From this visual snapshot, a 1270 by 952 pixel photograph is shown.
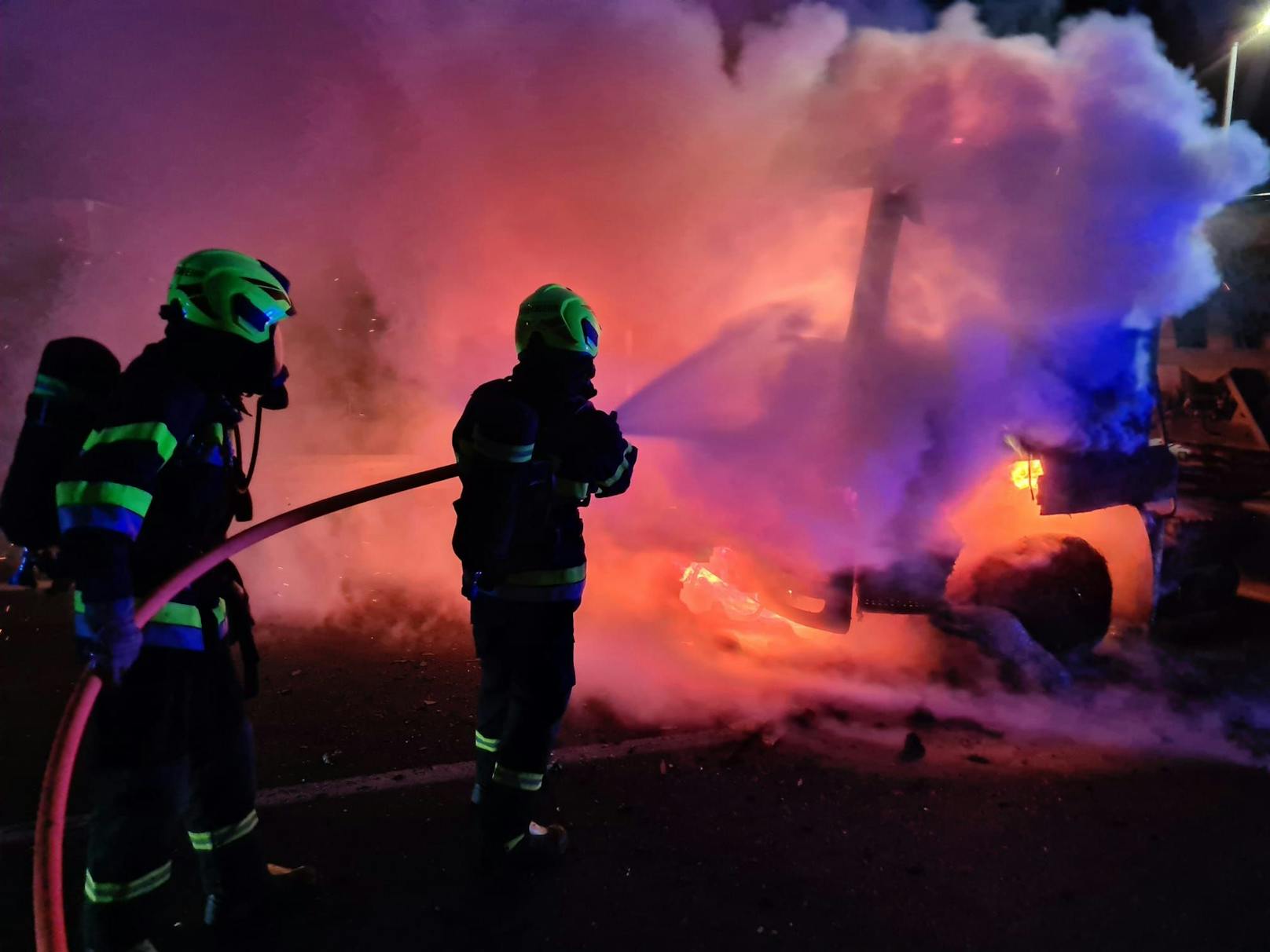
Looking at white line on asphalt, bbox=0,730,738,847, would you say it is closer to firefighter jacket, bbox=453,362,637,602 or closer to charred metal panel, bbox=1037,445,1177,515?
firefighter jacket, bbox=453,362,637,602

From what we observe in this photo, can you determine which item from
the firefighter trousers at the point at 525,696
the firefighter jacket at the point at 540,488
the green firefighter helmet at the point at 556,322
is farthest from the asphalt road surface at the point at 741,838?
the green firefighter helmet at the point at 556,322

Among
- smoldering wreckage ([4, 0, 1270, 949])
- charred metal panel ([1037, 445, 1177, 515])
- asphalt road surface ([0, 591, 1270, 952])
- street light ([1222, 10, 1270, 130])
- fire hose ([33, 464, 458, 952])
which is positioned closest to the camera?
fire hose ([33, 464, 458, 952])

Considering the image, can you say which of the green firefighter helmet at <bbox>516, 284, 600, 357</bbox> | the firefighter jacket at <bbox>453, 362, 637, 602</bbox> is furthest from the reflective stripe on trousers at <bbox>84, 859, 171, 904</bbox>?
the green firefighter helmet at <bbox>516, 284, 600, 357</bbox>

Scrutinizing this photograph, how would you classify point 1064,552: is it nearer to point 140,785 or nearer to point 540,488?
point 540,488

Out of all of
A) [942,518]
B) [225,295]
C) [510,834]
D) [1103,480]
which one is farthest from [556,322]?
[1103,480]

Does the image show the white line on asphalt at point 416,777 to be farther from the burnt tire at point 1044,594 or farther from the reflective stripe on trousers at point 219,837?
the burnt tire at point 1044,594

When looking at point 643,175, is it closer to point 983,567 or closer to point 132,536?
point 983,567

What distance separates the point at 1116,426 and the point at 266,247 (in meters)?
6.39

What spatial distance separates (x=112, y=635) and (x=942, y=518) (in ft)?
13.7

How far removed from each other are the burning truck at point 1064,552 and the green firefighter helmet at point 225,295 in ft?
10.7

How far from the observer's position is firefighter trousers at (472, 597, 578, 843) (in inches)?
109

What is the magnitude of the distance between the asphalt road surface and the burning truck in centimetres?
81

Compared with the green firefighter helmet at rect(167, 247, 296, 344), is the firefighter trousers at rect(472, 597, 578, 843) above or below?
below

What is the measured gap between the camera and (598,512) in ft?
19.5
